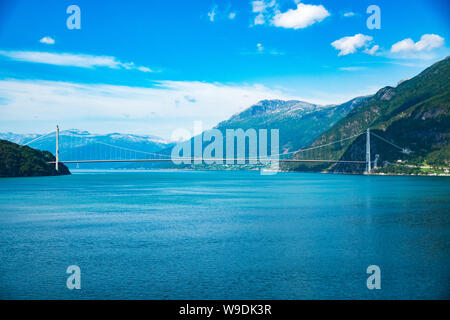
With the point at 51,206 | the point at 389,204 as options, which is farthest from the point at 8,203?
the point at 389,204

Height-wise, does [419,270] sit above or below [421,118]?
below

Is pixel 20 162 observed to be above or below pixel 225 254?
above

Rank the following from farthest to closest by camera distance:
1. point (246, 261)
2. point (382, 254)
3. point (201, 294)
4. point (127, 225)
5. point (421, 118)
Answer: point (421, 118) → point (127, 225) → point (382, 254) → point (246, 261) → point (201, 294)

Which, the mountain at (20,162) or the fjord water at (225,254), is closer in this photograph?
the fjord water at (225,254)

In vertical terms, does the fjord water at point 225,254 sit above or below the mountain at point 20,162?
below

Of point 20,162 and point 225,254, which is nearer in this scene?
point 225,254

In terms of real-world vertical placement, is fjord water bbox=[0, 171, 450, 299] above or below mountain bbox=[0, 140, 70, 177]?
below

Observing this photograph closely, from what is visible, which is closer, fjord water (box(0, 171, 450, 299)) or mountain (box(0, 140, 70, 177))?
fjord water (box(0, 171, 450, 299))
